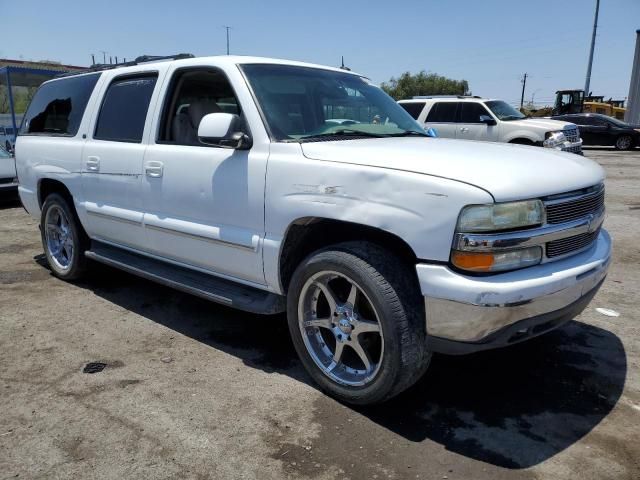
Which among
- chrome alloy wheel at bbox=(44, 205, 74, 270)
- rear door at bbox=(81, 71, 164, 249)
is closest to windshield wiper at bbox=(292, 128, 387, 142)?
rear door at bbox=(81, 71, 164, 249)

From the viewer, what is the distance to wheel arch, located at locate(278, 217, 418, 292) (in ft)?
9.43

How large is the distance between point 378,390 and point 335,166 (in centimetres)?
119

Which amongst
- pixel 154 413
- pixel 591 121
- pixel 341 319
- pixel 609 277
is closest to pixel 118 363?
pixel 154 413

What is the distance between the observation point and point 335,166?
2898mm

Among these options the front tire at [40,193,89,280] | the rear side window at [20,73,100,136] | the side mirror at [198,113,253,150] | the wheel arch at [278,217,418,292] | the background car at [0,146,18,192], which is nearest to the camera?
the wheel arch at [278,217,418,292]

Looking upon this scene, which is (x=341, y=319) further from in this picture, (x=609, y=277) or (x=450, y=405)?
(x=609, y=277)

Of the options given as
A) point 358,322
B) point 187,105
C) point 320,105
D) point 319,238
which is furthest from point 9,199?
point 358,322

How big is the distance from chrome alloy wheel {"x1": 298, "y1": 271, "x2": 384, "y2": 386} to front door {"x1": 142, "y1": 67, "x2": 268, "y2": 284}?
423 millimetres

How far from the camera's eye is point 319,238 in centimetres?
325

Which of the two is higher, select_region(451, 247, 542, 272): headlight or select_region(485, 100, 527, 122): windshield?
select_region(485, 100, 527, 122): windshield

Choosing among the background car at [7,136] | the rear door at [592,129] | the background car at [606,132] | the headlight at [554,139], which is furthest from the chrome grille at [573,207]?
the rear door at [592,129]

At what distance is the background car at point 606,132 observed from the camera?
889 inches

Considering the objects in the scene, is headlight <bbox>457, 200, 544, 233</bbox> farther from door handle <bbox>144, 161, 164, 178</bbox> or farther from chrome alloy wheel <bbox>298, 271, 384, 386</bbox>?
door handle <bbox>144, 161, 164, 178</bbox>

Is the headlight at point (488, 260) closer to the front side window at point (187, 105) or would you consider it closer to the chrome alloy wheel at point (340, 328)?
the chrome alloy wheel at point (340, 328)
